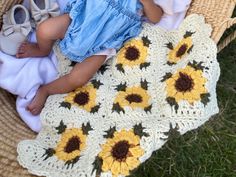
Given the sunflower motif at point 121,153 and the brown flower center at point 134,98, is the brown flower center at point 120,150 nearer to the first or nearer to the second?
the sunflower motif at point 121,153

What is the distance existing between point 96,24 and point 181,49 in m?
0.25

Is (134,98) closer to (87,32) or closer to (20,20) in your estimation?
(87,32)

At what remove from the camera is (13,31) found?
59.2 inches

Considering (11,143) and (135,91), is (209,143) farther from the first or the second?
(11,143)

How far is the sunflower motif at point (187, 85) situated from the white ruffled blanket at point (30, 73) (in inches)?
8.7

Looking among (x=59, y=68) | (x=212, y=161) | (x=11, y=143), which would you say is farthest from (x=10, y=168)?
(x=212, y=161)

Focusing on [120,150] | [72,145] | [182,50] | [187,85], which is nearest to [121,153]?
[120,150]

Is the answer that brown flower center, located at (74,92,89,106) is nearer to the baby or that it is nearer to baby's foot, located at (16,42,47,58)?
the baby

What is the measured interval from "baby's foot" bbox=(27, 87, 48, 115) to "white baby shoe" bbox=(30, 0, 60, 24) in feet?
0.73

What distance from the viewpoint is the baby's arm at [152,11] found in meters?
1.44

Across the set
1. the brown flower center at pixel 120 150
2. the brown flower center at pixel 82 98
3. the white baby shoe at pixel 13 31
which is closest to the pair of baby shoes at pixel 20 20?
the white baby shoe at pixel 13 31

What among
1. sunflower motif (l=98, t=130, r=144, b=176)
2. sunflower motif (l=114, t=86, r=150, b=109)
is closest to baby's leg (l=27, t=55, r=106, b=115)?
sunflower motif (l=114, t=86, r=150, b=109)

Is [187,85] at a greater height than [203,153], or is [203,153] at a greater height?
[187,85]

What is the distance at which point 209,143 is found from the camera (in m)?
1.63
